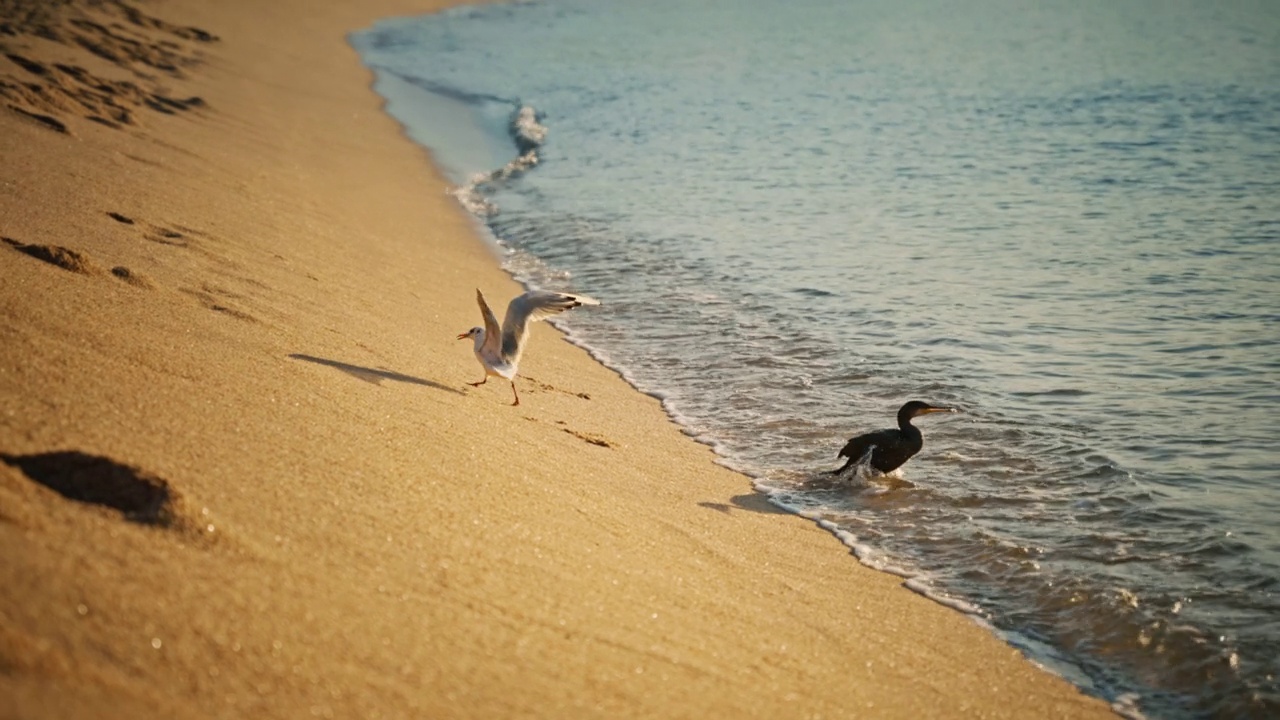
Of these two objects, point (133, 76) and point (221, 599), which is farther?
point (133, 76)

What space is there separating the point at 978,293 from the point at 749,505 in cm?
483

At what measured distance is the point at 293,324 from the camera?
638cm

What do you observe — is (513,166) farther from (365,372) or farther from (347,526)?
(347,526)

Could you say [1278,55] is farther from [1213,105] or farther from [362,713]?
[362,713]

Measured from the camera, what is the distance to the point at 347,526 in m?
3.91

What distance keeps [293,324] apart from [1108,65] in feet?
72.2

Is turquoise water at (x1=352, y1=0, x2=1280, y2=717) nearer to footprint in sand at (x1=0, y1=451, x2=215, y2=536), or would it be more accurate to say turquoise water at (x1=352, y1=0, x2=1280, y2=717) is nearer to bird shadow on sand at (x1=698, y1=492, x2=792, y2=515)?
bird shadow on sand at (x1=698, y1=492, x2=792, y2=515)

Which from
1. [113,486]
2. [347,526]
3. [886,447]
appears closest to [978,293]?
[886,447]

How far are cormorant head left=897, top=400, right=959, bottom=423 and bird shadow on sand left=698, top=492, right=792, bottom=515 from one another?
3.59ft

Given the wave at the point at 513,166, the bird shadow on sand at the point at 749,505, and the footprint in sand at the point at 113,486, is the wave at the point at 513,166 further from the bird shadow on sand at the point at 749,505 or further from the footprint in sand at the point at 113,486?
the footprint in sand at the point at 113,486

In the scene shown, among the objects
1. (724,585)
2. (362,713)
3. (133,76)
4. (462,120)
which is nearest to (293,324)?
(724,585)

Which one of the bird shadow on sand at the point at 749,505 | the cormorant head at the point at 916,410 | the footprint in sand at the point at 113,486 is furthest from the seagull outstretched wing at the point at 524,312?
the footprint in sand at the point at 113,486

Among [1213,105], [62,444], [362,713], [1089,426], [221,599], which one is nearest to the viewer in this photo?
[362,713]

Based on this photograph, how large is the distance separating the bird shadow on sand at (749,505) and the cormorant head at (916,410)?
109 cm
